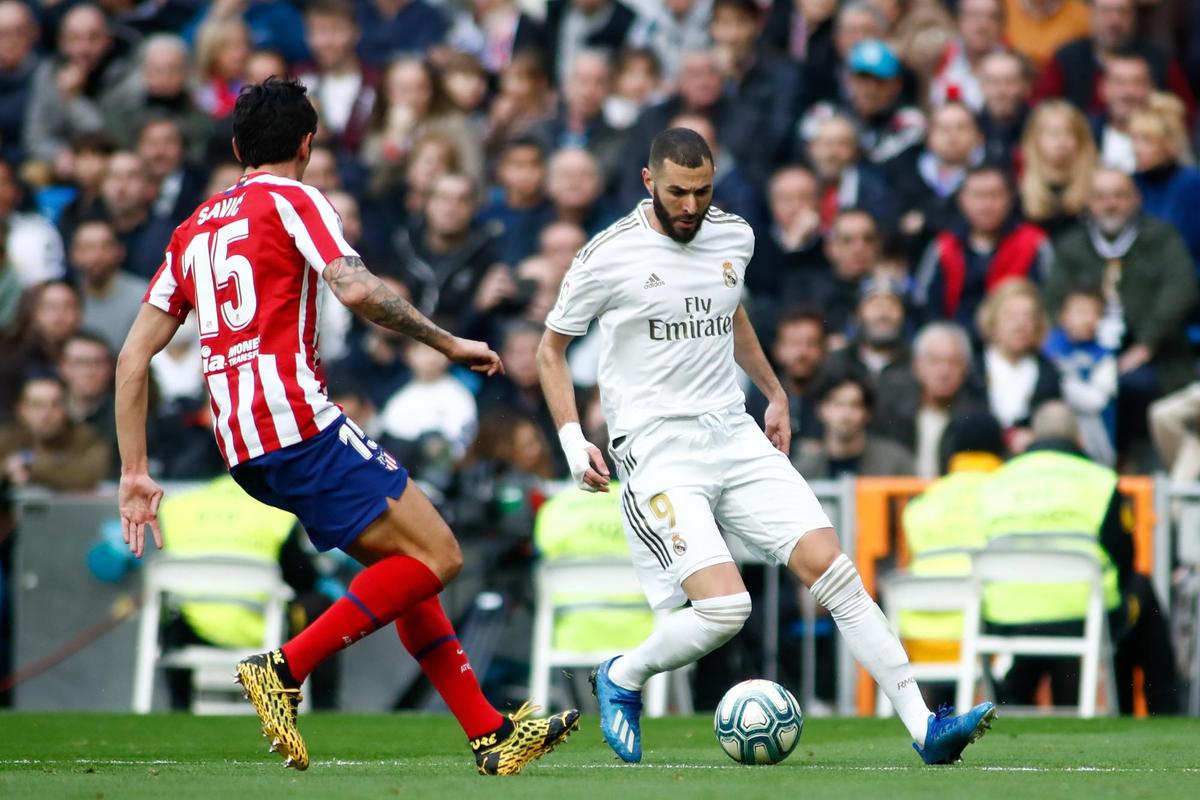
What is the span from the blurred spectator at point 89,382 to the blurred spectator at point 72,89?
12.2 ft

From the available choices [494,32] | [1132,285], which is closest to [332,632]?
[1132,285]

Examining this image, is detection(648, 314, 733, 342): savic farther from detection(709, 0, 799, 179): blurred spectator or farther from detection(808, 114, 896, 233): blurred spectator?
detection(709, 0, 799, 179): blurred spectator

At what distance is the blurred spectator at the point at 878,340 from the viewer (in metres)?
13.1

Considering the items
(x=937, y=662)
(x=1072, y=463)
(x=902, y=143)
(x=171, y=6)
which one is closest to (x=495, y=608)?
(x=937, y=662)

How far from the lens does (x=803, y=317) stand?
1319 cm

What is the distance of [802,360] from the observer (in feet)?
43.2

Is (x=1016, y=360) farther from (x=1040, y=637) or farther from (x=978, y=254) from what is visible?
(x=1040, y=637)

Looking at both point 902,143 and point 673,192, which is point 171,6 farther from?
point 673,192

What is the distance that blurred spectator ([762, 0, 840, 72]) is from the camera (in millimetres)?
Answer: 15508

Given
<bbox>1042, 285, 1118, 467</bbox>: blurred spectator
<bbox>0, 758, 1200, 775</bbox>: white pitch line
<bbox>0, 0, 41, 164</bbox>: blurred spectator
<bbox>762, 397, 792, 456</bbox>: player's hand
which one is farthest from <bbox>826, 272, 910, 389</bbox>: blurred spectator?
<bbox>0, 0, 41, 164</bbox>: blurred spectator

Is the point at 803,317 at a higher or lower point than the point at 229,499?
higher

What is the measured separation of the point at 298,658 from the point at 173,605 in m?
5.47

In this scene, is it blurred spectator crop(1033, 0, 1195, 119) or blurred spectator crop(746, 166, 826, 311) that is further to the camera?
blurred spectator crop(1033, 0, 1195, 119)

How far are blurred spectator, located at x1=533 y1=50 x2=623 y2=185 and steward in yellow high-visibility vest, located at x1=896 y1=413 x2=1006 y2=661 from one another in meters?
4.49
